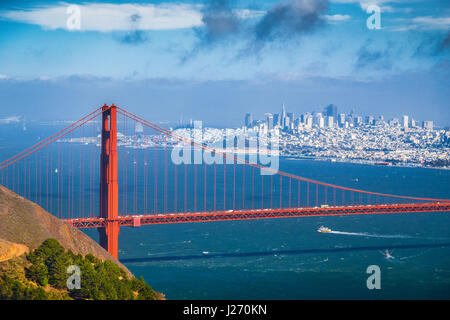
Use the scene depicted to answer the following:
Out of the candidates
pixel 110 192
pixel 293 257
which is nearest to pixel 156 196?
pixel 293 257

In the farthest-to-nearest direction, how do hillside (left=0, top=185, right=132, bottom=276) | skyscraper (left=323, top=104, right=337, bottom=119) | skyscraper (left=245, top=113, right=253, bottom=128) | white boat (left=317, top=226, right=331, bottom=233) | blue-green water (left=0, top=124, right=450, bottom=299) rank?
skyscraper (left=323, top=104, right=337, bottom=119) < skyscraper (left=245, top=113, right=253, bottom=128) < white boat (left=317, top=226, right=331, bottom=233) < blue-green water (left=0, top=124, right=450, bottom=299) < hillside (left=0, top=185, right=132, bottom=276)

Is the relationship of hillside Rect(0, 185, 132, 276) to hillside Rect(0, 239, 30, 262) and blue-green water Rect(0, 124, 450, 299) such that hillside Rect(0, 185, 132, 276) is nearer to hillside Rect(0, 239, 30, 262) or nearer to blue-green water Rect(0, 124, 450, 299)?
hillside Rect(0, 239, 30, 262)

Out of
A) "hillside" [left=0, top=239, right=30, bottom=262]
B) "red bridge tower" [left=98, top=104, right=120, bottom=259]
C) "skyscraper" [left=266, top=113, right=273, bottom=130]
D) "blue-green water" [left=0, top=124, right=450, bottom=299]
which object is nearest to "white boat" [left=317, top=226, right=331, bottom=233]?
"blue-green water" [left=0, top=124, right=450, bottom=299]

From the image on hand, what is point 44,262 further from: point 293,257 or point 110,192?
point 293,257

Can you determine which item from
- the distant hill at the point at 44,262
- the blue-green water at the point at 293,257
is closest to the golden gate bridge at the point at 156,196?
the blue-green water at the point at 293,257

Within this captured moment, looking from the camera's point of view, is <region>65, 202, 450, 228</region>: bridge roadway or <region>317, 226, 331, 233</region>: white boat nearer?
<region>65, 202, 450, 228</region>: bridge roadway

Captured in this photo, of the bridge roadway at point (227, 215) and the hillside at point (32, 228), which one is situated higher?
the hillside at point (32, 228)

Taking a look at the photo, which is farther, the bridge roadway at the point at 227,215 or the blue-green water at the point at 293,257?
the bridge roadway at the point at 227,215

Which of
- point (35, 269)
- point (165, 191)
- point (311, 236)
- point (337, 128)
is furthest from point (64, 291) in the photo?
point (337, 128)

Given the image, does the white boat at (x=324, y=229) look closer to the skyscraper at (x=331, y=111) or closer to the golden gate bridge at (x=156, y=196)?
the golden gate bridge at (x=156, y=196)
